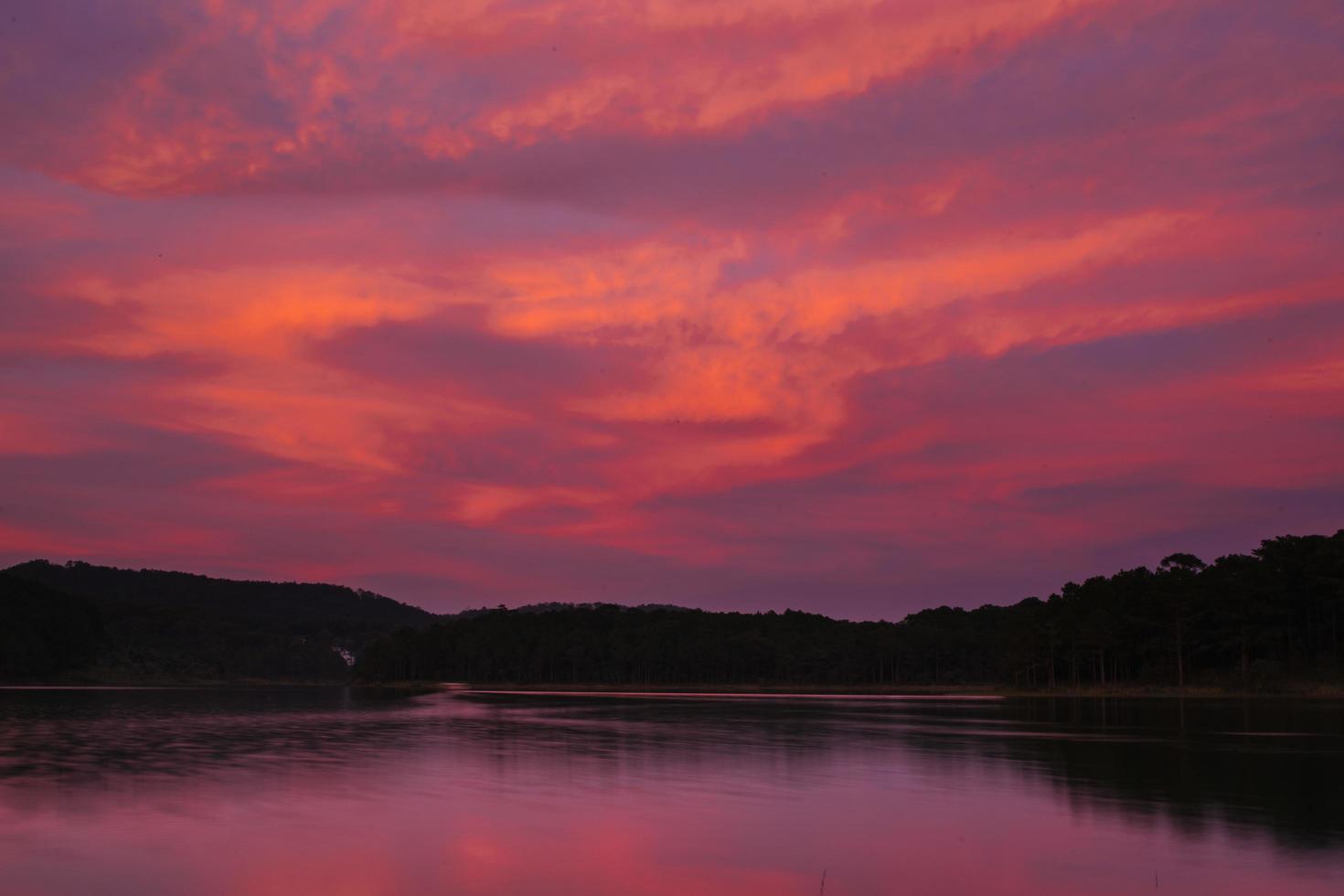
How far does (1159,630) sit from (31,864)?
409 ft

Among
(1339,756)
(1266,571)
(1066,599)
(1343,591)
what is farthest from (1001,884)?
(1066,599)

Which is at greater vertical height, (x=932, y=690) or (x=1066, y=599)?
(x=1066, y=599)

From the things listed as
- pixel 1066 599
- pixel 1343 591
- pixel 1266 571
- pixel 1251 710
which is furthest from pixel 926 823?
pixel 1066 599

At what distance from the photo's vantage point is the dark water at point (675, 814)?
1994 centimetres

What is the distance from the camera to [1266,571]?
122 metres

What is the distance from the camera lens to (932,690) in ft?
529

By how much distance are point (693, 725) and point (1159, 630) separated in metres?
81.0

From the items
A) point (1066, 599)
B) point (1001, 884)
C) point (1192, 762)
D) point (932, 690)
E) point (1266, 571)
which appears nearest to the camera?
point (1001, 884)

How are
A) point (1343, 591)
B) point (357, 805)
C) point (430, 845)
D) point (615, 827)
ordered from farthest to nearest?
point (1343, 591), point (357, 805), point (615, 827), point (430, 845)

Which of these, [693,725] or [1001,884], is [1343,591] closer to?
[693,725]

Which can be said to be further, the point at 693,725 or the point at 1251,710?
the point at 1251,710

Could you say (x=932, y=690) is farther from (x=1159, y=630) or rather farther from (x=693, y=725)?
(x=693, y=725)

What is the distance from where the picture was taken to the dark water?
19938 mm

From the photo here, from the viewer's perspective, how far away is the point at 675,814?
27.9 m
